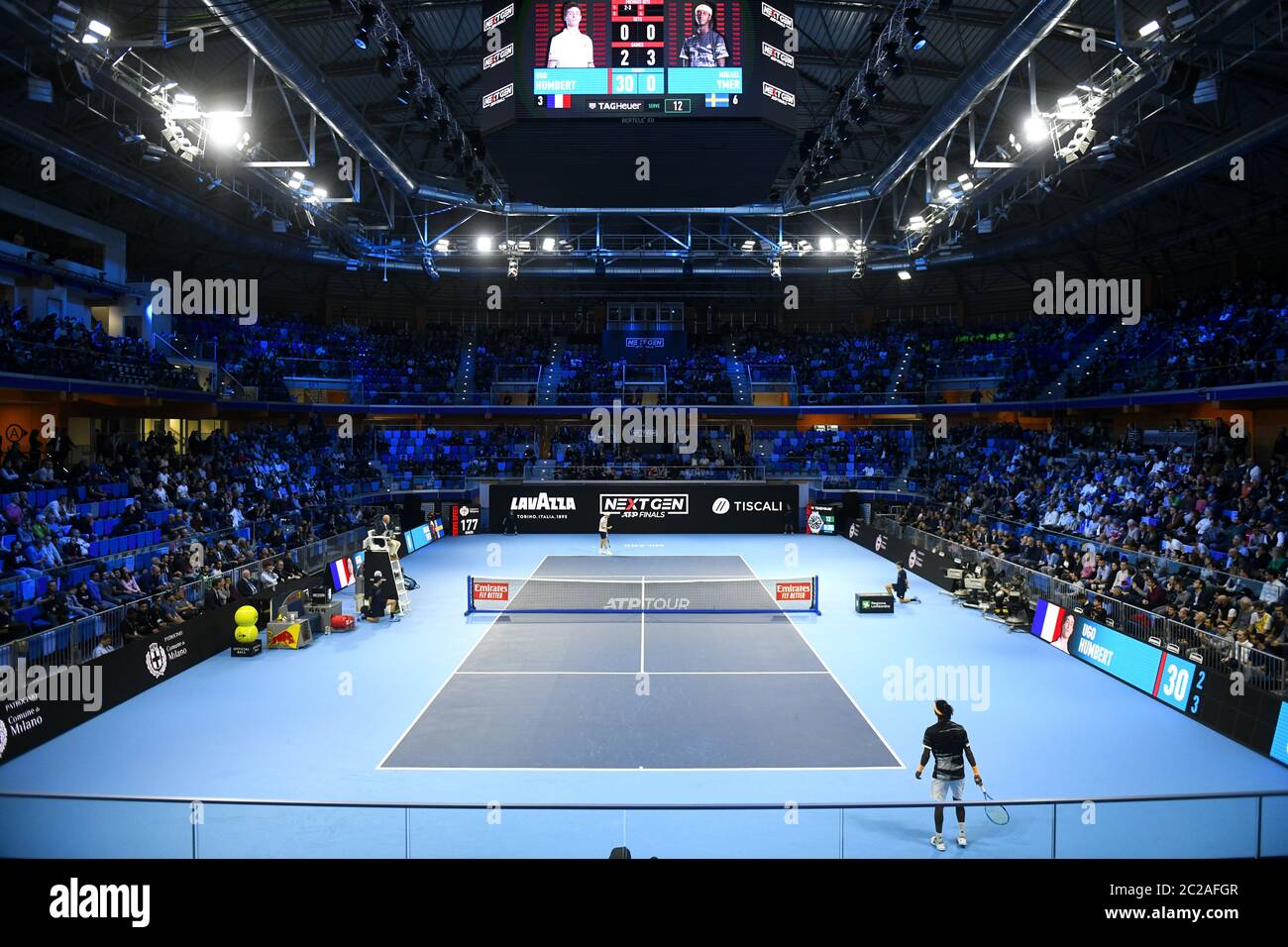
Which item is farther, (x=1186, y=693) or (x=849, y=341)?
(x=849, y=341)

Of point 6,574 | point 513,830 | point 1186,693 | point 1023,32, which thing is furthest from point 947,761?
point 6,574

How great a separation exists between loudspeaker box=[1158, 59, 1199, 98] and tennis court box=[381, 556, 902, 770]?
13940 millimetres

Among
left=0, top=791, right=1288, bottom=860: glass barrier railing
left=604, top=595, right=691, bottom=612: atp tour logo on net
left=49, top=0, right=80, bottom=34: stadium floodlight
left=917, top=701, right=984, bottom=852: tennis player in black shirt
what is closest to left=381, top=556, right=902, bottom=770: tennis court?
left=604, top=595, right=691, bottom=612: atp tour logo on net

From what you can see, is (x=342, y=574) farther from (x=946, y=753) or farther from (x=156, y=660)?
(x=946, y=753)

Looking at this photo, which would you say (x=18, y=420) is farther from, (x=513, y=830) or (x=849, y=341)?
(x=849, y=341)

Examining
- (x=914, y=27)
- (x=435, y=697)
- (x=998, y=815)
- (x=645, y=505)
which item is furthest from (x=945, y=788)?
(x=645, y=505)

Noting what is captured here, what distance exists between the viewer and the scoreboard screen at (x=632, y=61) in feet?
50.4

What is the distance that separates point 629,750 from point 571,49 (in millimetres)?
12546

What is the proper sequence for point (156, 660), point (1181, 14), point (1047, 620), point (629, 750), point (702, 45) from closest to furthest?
1. point (629, 750)
2. point (1181, 14)
3. point (702, 45)
4. point (156, 660)
5. point (1047, 620)

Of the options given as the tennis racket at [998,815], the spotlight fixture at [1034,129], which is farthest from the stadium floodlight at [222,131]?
the tennis racket at [998,815]

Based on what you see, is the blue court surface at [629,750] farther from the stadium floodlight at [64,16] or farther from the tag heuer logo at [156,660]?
the stadium floodlight at [64,16]

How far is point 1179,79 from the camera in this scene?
16.9 meters
